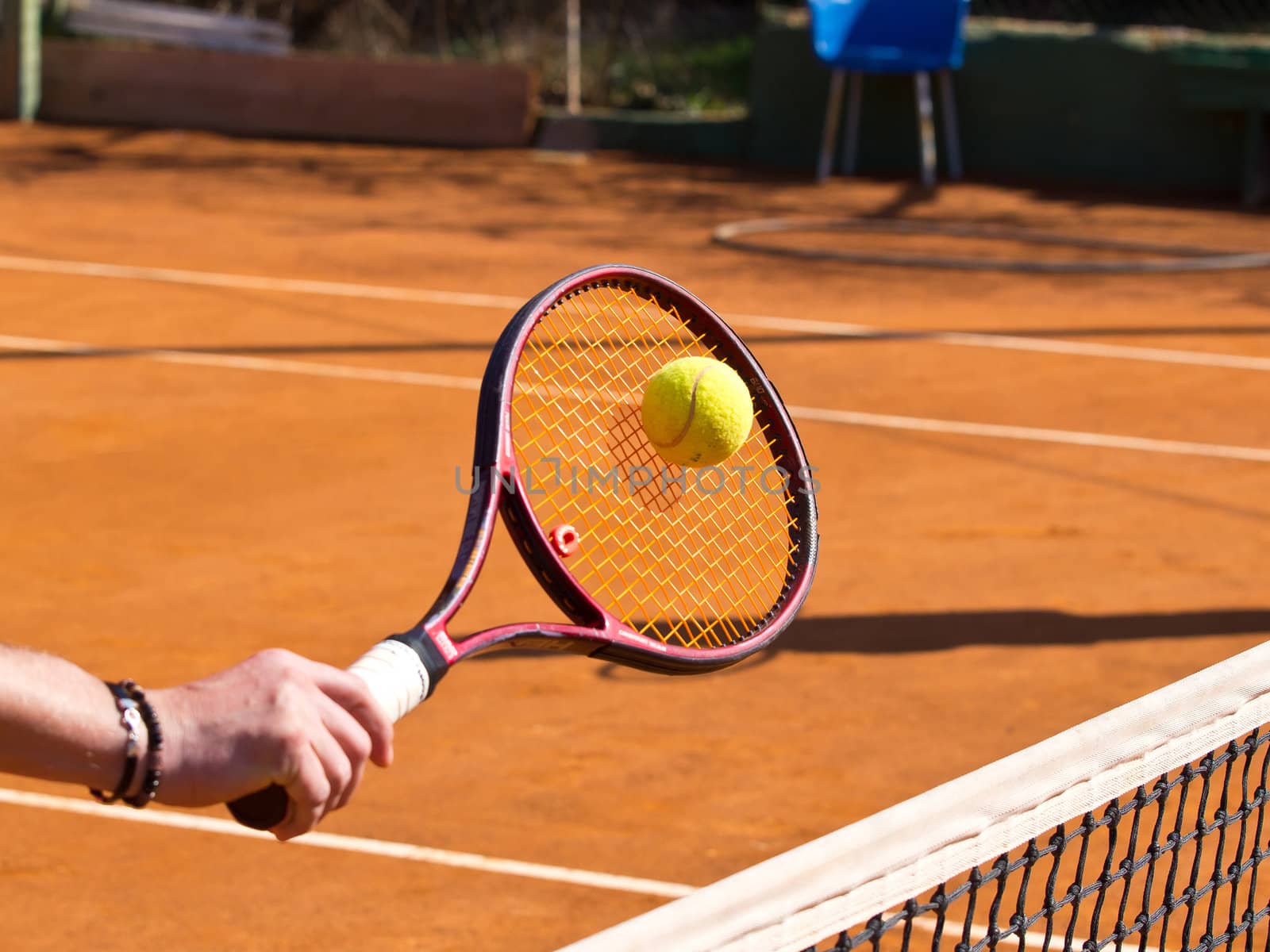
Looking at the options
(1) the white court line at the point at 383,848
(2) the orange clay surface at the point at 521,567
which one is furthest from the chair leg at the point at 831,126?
(1) the white court line at the point at 383,848

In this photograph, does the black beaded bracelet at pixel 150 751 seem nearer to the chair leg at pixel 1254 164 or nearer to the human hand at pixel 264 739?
the human hand at pixel 264 739

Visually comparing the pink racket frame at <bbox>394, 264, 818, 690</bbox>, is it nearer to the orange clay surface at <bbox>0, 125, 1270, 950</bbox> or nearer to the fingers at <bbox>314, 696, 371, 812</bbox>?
the fingers at <bbox>314, 696, 371, 812</bbox>

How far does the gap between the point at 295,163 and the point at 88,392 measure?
6.48m

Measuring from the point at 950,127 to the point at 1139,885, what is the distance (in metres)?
10.3

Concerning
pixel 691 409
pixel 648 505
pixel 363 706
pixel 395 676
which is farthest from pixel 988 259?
pixel 363 706

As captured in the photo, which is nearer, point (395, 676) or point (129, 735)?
point (129, 735)

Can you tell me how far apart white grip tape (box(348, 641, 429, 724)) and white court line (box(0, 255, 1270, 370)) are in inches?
237

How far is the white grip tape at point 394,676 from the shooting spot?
1.58 m

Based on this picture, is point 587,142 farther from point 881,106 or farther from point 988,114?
point 988,114

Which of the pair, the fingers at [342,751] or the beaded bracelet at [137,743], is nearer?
the beaded bracelet at [137,743]

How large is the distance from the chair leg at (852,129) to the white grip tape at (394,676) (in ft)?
37.7

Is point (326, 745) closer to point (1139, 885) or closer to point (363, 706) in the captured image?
point (363, 706)

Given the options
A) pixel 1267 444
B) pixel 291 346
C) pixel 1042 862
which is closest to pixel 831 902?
pixel 1042 862

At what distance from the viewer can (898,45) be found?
12.2 m
